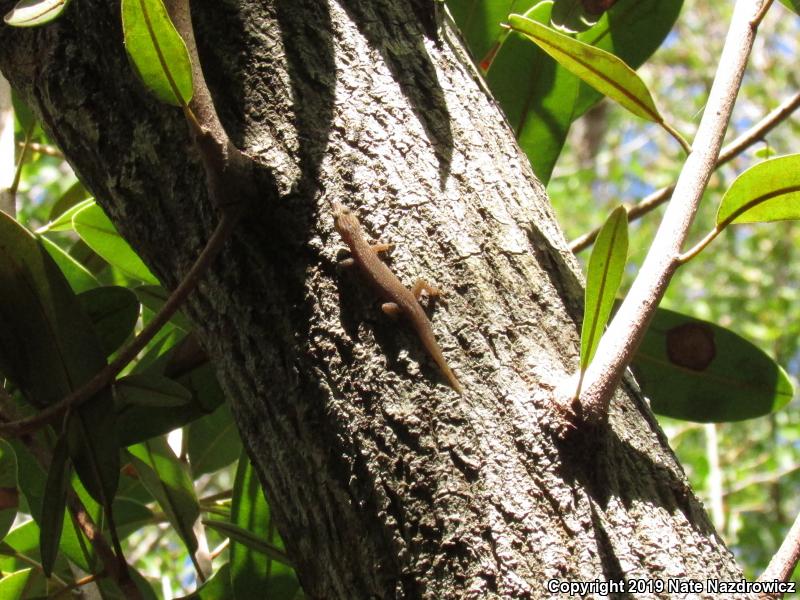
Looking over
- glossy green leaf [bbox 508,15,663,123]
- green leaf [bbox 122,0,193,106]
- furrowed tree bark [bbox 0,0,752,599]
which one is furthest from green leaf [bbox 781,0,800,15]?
green leaf [bbox 122,0,193,106]

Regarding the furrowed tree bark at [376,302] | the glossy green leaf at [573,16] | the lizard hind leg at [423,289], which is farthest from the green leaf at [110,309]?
the glossy green leaf at [573,16]

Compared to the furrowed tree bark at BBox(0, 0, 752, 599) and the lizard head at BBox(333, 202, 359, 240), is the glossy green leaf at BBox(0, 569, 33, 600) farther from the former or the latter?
the lizard head at BBox(333, 202, 359, 240)

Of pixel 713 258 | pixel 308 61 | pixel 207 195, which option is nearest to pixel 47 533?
pixel 207 195

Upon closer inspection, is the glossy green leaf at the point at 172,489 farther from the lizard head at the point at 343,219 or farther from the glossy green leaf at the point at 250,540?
the lizard head at the point at 343,219

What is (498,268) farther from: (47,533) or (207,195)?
(47,533)

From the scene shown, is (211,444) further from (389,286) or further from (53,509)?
(389,286)
